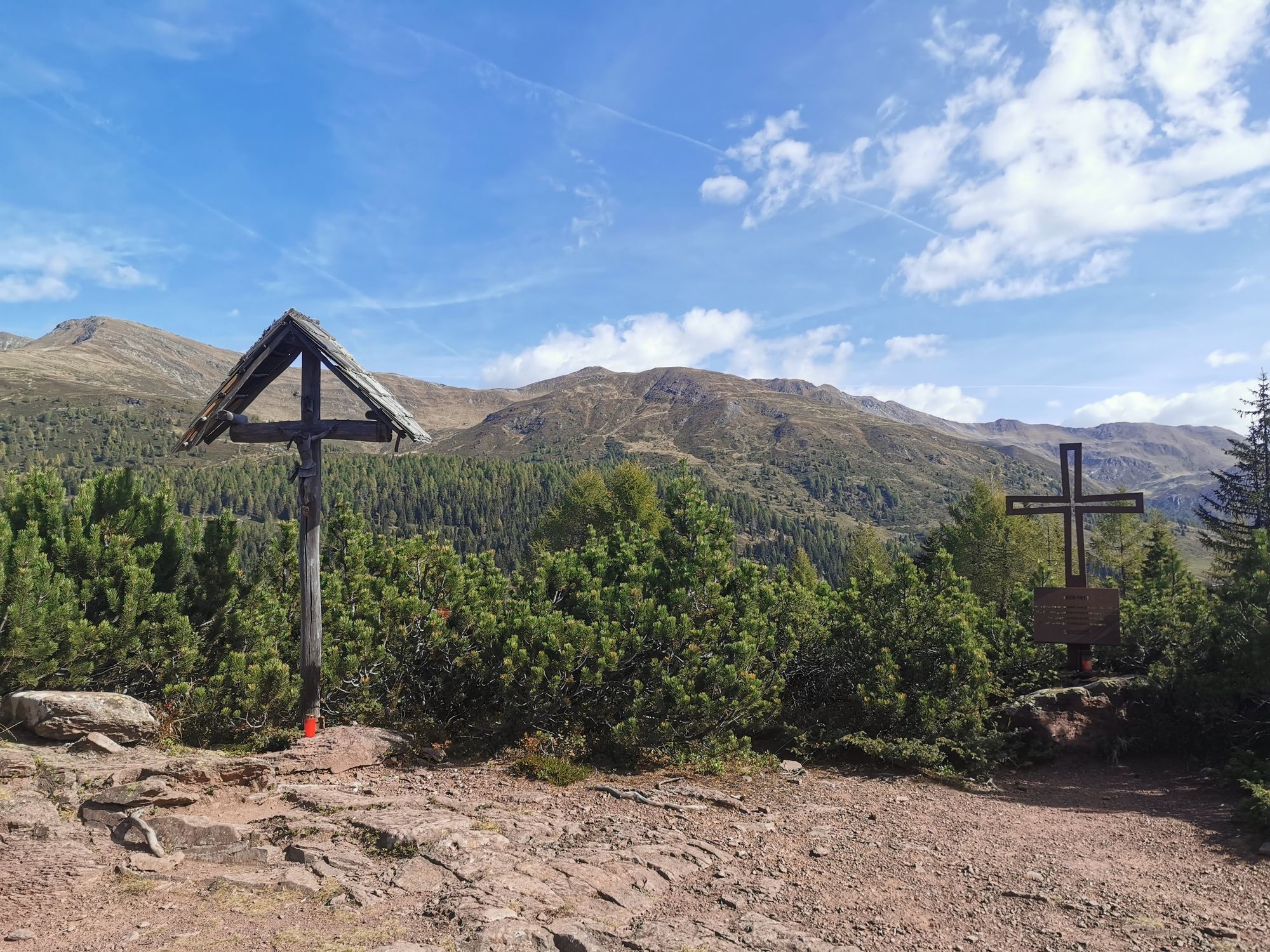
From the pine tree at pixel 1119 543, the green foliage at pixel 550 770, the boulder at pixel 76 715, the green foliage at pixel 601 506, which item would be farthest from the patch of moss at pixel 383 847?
the pine tree at pixel 1119 543

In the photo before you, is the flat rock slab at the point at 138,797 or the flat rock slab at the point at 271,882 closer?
the flat rock slab at the point at 271,882

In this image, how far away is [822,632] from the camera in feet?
42.8

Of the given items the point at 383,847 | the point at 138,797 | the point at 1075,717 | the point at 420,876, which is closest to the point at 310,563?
the point at 138,797

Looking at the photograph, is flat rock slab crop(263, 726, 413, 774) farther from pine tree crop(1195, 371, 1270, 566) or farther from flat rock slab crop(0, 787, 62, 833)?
pine tree crop(1195, 371, 1270, 566)

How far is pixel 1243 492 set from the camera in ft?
115

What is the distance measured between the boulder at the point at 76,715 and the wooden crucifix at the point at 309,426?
1981mm

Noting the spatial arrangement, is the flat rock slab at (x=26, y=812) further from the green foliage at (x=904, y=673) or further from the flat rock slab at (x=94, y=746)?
the green foliage at (x=904, y=673)

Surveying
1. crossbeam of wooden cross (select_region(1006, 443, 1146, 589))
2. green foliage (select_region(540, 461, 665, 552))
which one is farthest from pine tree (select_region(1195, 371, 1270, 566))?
green foliage (select_region(540, 461, 665, 552))

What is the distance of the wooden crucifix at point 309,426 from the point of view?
389 inches

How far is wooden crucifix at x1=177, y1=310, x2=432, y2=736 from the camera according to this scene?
9.88 m

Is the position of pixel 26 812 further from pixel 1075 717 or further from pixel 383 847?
pixel 1075 717

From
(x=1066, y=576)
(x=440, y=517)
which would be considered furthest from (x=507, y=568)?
(x=1066, y=576)

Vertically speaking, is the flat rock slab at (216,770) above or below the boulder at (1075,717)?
above

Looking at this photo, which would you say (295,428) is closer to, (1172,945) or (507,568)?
(1172,945)
